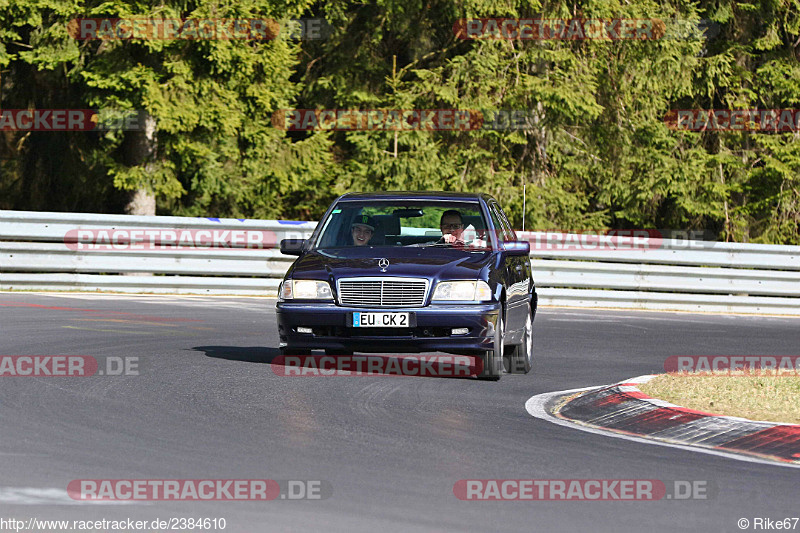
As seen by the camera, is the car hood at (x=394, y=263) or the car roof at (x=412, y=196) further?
the car roof at (x=412, y=196)

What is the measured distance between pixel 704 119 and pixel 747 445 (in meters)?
26.0

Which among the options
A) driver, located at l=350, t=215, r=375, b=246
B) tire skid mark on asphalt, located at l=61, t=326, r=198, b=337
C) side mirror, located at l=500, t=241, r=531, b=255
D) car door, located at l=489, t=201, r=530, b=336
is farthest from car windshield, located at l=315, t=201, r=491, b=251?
tire skid mark on asphalt, located at l=61, t=326, r=198, b=337

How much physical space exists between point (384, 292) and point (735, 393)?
2.94 m

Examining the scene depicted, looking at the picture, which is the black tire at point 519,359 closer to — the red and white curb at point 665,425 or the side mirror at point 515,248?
the side mirror at point 515,248

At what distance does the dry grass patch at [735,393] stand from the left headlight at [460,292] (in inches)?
59.5

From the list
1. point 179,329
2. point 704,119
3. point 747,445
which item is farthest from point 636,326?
point 704,119

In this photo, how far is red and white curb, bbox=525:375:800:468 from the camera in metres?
8.05

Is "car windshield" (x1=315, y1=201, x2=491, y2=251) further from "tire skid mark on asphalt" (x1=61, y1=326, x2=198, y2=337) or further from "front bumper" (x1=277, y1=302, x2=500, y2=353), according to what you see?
"tire skid mark on asphalt" (x1=61, y1=326, x2=198, y2=337)

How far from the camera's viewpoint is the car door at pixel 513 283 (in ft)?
38.1

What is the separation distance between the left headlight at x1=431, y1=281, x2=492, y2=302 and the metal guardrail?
9520mm

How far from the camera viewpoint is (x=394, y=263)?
1111cm

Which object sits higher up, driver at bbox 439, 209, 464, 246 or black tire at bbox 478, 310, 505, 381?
driver at bbox 439, 209, 464, 246

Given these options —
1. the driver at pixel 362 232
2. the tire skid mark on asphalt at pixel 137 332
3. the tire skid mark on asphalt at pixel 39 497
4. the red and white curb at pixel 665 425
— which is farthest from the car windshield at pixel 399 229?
the tire skid mark on asphalt at pixel 39 497

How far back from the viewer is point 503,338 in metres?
11.3
